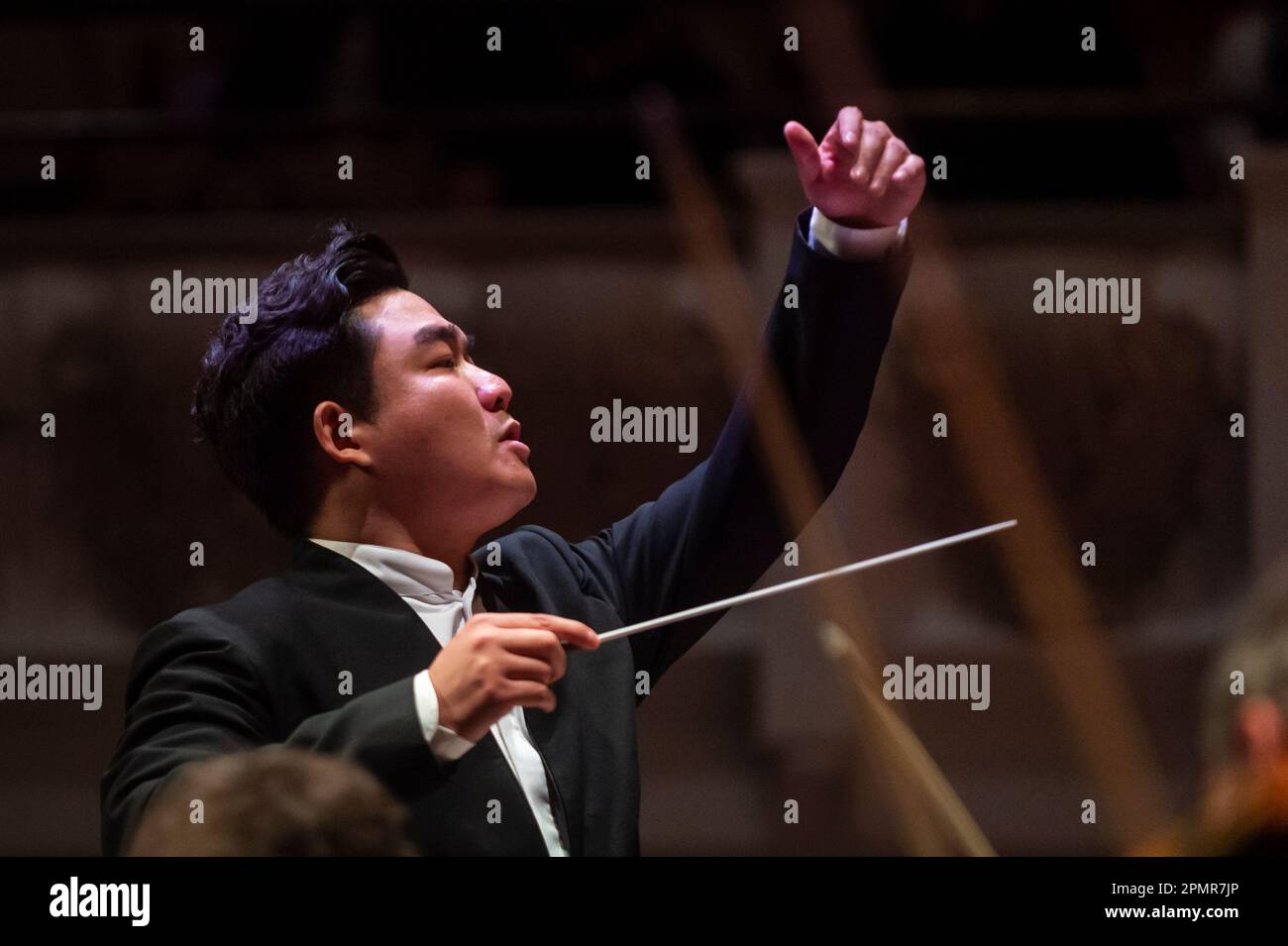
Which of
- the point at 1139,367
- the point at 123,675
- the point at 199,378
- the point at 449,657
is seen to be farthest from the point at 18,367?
the point at 1139,367

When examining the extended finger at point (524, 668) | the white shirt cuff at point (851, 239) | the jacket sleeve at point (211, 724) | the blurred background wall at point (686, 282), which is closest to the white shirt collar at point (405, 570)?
the jacket sleeve at point (211, 724)

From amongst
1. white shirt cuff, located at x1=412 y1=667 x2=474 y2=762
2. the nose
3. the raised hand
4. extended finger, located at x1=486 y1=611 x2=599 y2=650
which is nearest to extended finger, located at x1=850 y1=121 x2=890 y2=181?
the raised hand

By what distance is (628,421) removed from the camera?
2.34 metres

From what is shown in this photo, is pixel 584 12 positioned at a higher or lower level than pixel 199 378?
higher

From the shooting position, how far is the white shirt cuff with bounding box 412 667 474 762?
4.69 feet

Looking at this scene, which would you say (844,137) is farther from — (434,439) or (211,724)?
(211,724)

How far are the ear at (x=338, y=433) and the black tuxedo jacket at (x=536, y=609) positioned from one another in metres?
0.09

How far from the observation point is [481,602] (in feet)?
5.56

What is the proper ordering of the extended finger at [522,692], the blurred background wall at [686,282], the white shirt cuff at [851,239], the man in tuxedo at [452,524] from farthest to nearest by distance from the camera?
the blurred background wall at [686,282], the white shirt cuff at [851,239], the man in tuxedo at [452,524], the extended finger at [522,692]

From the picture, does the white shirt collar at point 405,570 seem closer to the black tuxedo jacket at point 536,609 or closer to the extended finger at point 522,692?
the black tuxedo jacket at point 536,609

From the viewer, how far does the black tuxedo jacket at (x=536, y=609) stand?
148cm

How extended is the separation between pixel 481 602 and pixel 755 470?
0.30 metres
